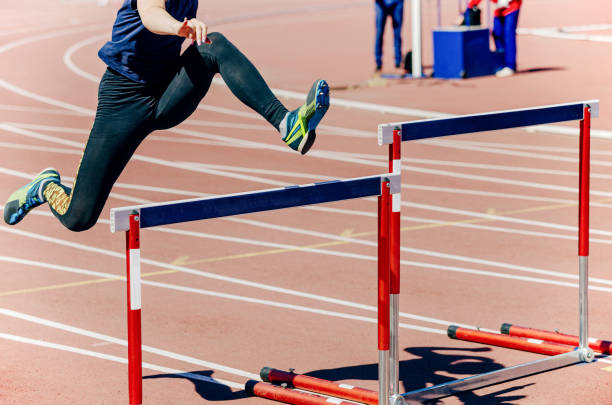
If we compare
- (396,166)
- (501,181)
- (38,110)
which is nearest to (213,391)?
(396,166)

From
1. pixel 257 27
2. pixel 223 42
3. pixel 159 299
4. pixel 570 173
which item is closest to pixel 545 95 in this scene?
pixel 570 173

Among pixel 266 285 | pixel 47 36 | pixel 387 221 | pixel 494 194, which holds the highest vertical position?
pixel 47 36

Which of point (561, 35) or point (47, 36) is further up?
point (47, 36)

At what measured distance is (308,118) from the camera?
5570 mm

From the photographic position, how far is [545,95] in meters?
18.3

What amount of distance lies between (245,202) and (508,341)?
284 cm

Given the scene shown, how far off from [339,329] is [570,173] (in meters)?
5.90

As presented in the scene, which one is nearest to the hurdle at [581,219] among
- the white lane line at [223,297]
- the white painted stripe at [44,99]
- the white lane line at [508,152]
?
the white lane line at [223,297]

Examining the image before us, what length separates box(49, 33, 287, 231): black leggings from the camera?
19.0ft

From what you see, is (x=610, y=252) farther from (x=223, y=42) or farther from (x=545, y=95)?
(x=545, y=95)

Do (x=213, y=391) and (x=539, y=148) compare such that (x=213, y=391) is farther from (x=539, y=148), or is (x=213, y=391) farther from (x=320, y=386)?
(x=539, y=148)

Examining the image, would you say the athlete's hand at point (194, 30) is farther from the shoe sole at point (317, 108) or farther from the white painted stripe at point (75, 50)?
the white painted stripe at point (75, 50)

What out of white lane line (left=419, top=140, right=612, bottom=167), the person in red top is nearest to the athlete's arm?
white lane line (left=419, top=140, right=612, bottom=167)

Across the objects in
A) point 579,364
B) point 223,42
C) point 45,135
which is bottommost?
point 579,364
